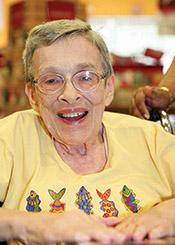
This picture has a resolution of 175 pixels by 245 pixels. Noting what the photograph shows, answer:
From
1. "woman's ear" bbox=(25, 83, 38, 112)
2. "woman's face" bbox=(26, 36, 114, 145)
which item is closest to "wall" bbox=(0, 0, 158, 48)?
"woman's ear" bbox=(25, 83, 38, 112)

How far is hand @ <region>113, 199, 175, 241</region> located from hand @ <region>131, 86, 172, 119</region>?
22.8 inches

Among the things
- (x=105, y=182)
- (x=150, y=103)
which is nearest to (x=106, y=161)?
(x=105, y=182)

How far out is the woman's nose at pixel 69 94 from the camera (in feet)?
5.09

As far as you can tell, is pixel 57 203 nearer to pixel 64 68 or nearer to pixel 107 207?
pixel 107 207

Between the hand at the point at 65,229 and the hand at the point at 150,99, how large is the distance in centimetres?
75

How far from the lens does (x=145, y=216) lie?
4.41 feet

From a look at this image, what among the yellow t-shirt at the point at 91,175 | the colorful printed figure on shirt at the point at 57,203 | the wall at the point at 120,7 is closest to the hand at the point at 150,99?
the yellow t-shirt at the point at 91,175

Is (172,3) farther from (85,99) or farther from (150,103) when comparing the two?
(85,99)

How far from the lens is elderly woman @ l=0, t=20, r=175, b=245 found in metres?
1.56

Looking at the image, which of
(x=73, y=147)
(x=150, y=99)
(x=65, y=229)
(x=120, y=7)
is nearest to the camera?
(x=65, y=229)

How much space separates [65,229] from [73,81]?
19.3 inches

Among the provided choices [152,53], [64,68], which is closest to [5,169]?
[64,68]

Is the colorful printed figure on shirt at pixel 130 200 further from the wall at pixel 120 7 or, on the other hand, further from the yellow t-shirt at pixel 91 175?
the wall at pixel 120 7

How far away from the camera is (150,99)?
6.36 ft
